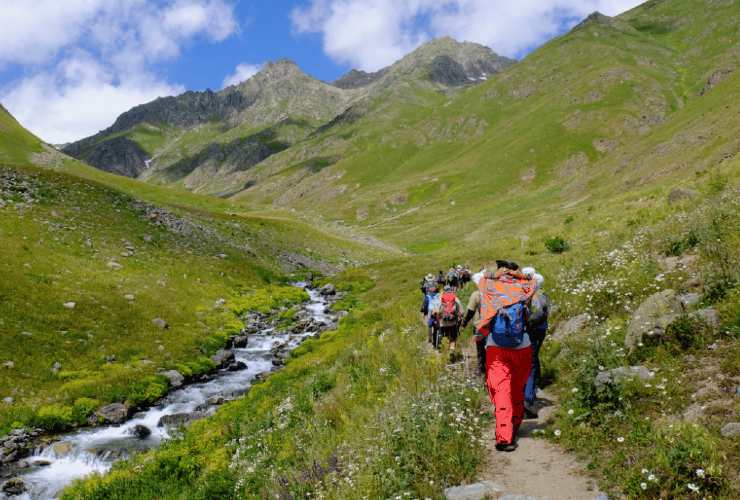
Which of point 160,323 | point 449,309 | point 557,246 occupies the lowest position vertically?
point 160,323

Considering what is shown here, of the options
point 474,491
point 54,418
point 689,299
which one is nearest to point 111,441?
point 54,418

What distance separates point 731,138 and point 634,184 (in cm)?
1306

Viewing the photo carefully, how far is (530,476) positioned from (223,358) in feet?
69.3

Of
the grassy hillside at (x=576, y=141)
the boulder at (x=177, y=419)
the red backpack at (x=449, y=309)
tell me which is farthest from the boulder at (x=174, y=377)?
the grassy hillside at (x=576, y=141)

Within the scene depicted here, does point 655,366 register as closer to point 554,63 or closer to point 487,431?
point 487,431

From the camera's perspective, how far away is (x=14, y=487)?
A: 1322 centimetres

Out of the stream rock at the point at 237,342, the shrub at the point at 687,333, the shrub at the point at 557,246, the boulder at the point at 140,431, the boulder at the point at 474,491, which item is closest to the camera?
the boulder at the point at 474,491

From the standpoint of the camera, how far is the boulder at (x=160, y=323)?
1026 inches

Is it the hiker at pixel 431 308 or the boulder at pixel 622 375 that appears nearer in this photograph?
the boulder at pixel 622 375

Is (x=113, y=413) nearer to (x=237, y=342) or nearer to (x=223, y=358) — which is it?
(x=223, y=358)

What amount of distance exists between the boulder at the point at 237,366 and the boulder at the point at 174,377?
2858mm

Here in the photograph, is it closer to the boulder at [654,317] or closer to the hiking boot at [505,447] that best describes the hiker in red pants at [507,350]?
the hiking boot at [505,447]

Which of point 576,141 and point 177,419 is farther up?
point 576,141

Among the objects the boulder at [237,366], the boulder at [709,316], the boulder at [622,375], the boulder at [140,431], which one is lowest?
the boulder at [140,431]
